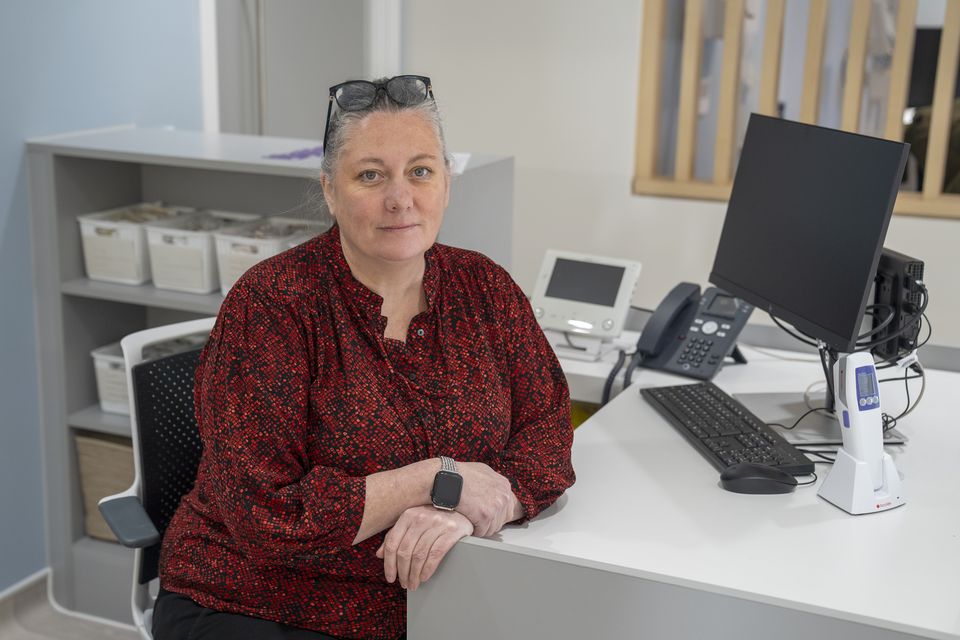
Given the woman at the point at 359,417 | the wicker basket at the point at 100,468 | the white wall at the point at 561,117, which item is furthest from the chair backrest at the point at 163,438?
the white wall at the point at 561,117

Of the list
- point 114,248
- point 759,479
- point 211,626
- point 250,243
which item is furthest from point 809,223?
Answer: point 114,248

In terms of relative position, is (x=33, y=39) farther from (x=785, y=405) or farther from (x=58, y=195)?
(x=785, y=405)

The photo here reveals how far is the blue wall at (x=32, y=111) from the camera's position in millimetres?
2641

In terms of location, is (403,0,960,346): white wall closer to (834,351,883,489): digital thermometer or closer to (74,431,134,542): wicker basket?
(74,431,134,542): wicker basket

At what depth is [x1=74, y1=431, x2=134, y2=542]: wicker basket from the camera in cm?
284

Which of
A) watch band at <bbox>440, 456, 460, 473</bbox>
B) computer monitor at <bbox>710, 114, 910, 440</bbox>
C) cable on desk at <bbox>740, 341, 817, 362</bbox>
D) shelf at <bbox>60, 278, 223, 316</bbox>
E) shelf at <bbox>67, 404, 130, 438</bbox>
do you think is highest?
computer monitor at <bbox>710, 114, 910, 440</bbox>

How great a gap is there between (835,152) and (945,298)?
2.03 metres

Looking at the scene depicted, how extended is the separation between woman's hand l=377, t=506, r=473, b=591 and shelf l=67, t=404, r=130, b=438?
1560mm

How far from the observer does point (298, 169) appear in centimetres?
245

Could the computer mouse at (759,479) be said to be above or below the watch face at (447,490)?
below

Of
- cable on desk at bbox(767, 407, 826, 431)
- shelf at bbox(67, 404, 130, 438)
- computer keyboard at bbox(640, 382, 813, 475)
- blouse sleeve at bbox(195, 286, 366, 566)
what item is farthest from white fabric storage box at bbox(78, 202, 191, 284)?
cable on desk at bbox(767, 407, 826, 431)

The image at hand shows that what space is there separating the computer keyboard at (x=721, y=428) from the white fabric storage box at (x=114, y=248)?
143cm

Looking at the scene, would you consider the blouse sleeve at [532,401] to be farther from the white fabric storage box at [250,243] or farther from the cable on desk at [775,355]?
the white fabric storage box at [250,243]

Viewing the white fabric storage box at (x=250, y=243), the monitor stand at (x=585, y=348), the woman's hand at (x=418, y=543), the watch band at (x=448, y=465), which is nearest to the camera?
the woman's hand at (x=418, y=543)
